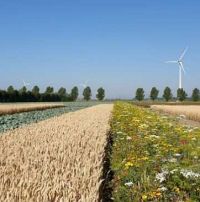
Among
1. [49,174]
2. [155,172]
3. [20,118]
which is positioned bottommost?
[20,118]


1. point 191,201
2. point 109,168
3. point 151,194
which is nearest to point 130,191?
point 151,194

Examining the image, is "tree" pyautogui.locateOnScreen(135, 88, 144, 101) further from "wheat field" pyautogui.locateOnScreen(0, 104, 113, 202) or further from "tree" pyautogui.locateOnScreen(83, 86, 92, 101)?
"wheat field" pyautogui.locateOnScreen(0, 104, 113, 202)

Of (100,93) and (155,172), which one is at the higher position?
(100,93)

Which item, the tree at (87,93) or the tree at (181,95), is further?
the tree at (87,93)

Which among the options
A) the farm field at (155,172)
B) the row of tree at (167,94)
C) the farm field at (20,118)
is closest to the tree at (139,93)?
the row of tree at (167,94)

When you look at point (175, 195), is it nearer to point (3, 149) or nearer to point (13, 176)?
point (13, 176)

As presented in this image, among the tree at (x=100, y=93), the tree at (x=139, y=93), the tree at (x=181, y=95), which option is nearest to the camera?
the tree at (x=181, y=95)

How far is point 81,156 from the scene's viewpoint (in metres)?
9.76

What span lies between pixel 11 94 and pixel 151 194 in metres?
110

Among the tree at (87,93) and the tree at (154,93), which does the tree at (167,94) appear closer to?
the tree at (154,93)

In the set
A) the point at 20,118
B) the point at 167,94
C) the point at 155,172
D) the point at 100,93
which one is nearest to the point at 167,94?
the point at 167,94

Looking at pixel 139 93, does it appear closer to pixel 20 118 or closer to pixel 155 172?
pixel 20 118

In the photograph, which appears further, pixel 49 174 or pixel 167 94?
pixel 167 94

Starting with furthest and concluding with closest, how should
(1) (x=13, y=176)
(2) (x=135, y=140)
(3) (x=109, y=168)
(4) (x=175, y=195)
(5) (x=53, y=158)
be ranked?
(2) (x=135, y=140)
(3) (x=109, y=168)
(5) (x=53, y=158)
(4) (x=175, y=195)
(1) (x=13, y=176)
